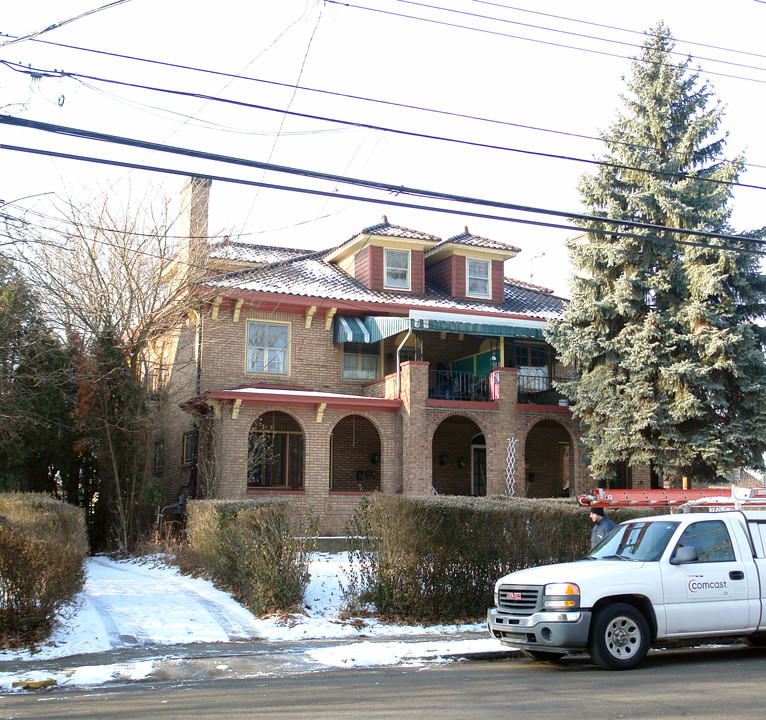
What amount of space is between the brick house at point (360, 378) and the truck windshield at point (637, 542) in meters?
12.2

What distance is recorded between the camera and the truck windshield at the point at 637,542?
32.3ft

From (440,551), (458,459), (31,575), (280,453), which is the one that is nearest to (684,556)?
(440,551)

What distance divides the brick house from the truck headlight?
13241 mm

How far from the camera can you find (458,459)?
91.7 ft

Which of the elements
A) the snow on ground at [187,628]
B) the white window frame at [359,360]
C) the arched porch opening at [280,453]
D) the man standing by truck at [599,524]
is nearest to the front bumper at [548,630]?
the snow on ground at [187,628]

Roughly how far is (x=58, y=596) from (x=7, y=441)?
11.5 meters

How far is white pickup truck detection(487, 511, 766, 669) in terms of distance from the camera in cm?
912

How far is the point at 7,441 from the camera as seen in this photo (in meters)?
21.1

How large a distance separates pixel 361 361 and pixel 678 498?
A: 48.3 feet

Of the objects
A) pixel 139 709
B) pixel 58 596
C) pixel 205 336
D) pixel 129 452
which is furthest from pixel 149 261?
pixel 139 709

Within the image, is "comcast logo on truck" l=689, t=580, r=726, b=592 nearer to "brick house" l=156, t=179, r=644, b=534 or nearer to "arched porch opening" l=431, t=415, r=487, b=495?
"brick house" l=156, t=179, r=644, b=534

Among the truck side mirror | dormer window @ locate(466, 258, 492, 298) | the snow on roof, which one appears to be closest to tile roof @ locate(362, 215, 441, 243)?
the snow on roof

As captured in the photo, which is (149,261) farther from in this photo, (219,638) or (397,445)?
(219,638)

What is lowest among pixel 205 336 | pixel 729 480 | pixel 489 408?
pixel 729 480
